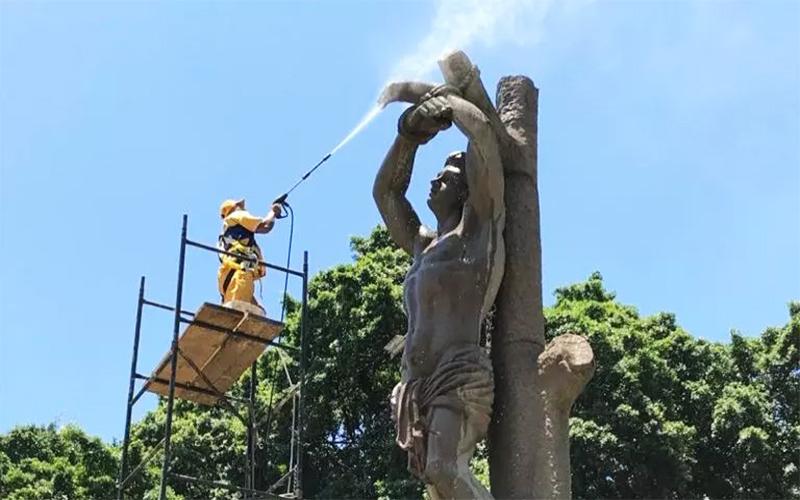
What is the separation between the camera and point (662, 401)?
21.2m

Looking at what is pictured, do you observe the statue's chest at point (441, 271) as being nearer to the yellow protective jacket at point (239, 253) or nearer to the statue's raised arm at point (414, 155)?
the statue's raised arm at point (414, 155)

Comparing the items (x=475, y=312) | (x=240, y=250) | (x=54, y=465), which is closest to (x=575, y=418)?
(x=240, y=250)

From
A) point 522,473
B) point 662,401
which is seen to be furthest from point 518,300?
point 662,401

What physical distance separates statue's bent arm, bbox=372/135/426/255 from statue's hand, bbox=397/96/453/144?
0.23 ft

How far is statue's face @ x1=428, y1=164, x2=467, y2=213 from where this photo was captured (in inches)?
237

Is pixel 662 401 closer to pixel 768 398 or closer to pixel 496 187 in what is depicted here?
pixel 768 398

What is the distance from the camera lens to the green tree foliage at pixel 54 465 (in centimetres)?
2247

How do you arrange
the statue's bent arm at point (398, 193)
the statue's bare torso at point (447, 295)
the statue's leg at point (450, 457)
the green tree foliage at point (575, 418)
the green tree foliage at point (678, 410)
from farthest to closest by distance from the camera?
the green tree foliage at point (575, 418) → the green tree foliage at point (678, 410) → the statue's bent arm at point (398, 193) → the statue's bare torso at point (447, 295) → the statue's leg at point (450, 457)

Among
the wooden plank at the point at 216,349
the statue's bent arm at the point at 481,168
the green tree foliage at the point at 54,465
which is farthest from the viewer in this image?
the green tree foliage at the point at 54,465

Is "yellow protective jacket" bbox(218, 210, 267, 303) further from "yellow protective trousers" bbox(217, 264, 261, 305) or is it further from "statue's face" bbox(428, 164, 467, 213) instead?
"statue's face" bbox(428, 164, 467, 213)

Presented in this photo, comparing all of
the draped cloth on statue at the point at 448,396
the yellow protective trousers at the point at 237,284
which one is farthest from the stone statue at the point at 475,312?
the yellow protective trousers at the point at 237,284

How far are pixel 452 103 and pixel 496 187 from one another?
475mm

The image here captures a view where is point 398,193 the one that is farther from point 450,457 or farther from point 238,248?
point 238,248

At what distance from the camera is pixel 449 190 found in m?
6.04
